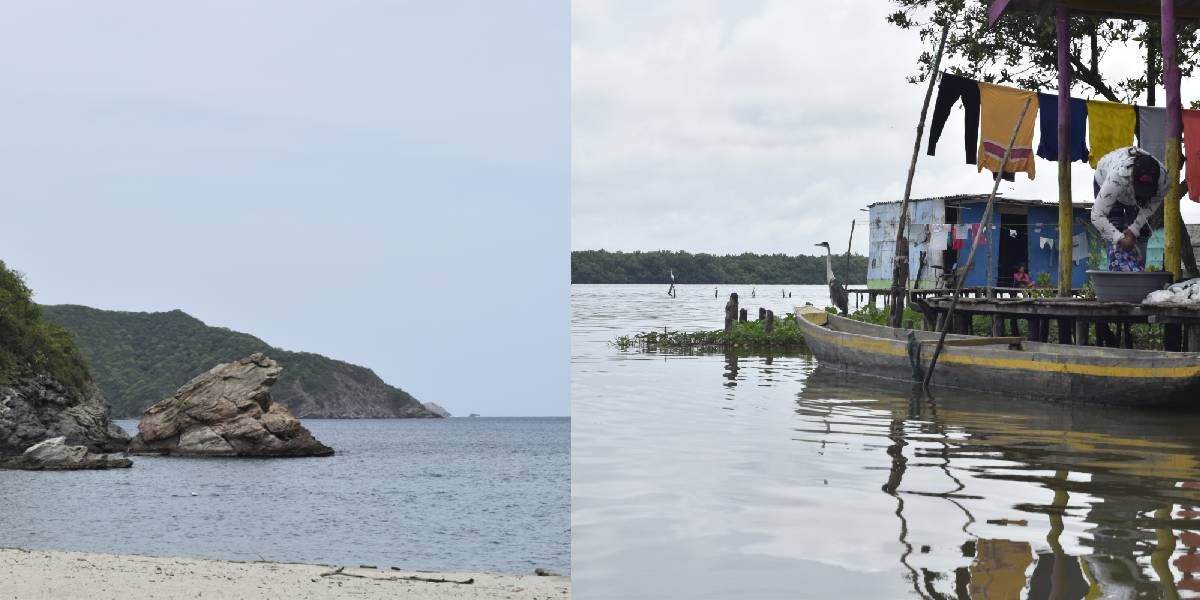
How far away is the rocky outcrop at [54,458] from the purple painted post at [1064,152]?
131ft

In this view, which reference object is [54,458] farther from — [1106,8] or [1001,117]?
[1106,8]

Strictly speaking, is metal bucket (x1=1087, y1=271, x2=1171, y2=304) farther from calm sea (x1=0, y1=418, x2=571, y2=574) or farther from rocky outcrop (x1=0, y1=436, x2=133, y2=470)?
rocky outcrop (x1=0, y1=436, x2=133, y2=470)

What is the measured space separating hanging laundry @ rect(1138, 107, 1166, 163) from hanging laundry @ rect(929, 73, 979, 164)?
2610mm

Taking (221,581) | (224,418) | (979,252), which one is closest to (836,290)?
(979,252)

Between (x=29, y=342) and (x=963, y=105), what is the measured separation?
43180mm

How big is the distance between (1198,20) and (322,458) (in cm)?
5516

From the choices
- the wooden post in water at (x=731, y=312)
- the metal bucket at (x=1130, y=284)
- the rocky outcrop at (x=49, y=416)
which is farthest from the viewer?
the rocky outcrop at (x=49, y=416)

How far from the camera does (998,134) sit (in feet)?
67.4

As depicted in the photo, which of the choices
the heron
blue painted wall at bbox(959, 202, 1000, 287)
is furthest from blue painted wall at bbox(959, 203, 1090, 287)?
the heron

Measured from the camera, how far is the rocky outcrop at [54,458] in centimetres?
4628

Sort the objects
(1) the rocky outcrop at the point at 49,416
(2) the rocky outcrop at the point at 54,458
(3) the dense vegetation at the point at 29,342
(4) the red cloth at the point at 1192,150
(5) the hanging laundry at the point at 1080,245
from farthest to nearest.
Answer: (3) the dense vegetation at the point at 29,342 < (1) the rocky outcrop at the point at 49,416 < (2) the rocky outcrop at the point at 54,458 < (5) the hanging laundry at the point at 1080,245 < (4) the red cloth at the point at 1192,150

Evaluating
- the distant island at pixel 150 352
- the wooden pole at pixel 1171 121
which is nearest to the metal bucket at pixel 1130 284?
the wooden pole at pixel 1171 121

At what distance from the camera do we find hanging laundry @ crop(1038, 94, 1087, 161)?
20.3 meters

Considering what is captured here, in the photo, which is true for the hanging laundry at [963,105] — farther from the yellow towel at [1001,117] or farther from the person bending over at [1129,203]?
the person bending over at [1129,203]
